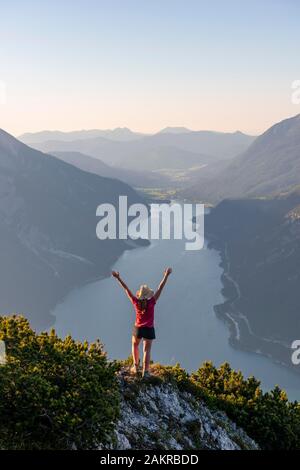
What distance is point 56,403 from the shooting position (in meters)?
12.8

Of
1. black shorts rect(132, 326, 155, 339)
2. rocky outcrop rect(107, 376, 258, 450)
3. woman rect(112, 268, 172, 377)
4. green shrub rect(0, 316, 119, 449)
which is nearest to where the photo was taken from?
green shrub rect(0, 316, 119, 449)

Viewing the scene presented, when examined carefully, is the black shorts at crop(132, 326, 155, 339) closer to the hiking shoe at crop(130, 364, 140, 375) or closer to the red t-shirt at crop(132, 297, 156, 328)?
the red t-shirt at crop(132, 297, 156, 328)

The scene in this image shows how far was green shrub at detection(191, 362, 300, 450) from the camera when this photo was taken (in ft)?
65.1

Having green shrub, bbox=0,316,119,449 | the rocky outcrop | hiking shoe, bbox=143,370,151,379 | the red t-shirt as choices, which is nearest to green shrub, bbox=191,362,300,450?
the rocky outcrop

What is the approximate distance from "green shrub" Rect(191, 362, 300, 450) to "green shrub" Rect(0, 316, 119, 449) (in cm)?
676

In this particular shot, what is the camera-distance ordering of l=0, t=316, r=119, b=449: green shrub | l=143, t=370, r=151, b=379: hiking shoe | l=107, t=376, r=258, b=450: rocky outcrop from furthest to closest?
l=143, t=370, r=151, b=379: hiking shoe < l=107, t=376, r=258, b=450: rocky outcrop < l=0, t=316, r=119, b=449: green shrub

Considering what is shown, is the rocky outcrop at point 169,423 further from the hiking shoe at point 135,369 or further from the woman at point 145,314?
the woman at point 145,314

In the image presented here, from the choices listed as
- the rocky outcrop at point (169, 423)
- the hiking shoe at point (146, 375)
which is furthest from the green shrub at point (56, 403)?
the hiking shoe at point (146, 375)

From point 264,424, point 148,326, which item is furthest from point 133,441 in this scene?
point 264,424

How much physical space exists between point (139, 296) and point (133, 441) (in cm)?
440

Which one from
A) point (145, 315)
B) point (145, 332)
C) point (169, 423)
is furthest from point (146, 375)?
point (145, 315)

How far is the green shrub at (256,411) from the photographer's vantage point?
1983cm

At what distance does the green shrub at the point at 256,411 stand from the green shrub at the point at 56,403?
22.2ft
